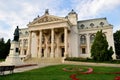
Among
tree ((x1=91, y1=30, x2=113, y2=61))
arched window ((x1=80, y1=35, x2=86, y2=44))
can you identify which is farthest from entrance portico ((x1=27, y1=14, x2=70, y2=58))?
tree ((x1=91, y1=30, x2=113, y2=61))

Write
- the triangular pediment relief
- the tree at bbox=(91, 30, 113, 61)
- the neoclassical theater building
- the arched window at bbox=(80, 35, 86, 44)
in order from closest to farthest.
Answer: the tree at bbox=(91, 30, 113, 61) < the triangular pediment relief < the neoclassical theater building < the arched window at bbox=(80, 35, 86, 44)

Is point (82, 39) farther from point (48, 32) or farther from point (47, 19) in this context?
point (47, 19)

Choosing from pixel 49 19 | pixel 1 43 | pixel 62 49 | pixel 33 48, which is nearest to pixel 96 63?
pixel 62 49

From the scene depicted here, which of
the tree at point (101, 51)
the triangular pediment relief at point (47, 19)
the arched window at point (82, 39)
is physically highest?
the triangular pediment relief at point (47, 19)

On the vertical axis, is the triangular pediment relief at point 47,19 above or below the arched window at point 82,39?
above

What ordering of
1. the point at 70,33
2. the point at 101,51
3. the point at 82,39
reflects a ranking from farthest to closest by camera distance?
the point at 82,39 < the point at 70,33 < the point at 101,51

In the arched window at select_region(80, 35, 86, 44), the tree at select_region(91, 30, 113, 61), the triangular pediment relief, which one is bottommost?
the tree at select_region(91, 30, 113, 61)

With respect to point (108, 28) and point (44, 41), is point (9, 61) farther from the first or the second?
point (108, 28)

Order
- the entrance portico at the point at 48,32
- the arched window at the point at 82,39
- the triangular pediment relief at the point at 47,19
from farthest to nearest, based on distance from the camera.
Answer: the arched window at the point at 82,39, the triangular pediment relief at the point at 47,19, the entrance portico at the point at 48,32

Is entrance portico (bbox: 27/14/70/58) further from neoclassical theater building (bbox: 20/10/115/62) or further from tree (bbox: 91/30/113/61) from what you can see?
tree (bbox: 91/30/113/61)

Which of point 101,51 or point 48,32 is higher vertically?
point 48,32

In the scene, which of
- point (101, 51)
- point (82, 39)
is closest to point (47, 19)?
point (82, 39)

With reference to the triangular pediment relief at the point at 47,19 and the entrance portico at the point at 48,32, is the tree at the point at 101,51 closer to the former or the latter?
the entrance portico at the point at 48,32


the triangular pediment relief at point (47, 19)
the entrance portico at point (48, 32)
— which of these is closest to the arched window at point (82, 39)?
the entrance portico at point (48, 32)
